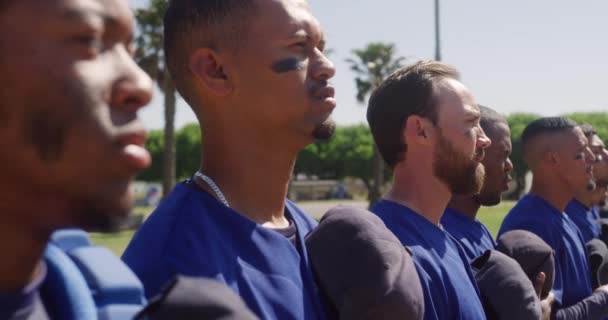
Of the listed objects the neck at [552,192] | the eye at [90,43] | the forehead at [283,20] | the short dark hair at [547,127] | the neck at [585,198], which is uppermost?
the eye at [90,43]

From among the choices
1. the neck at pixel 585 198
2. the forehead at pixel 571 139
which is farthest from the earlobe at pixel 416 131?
the neck at pixel 585 198

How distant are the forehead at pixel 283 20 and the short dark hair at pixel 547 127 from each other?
4.02 meters

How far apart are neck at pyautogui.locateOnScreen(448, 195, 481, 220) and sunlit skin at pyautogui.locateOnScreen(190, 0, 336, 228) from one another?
2.23 meters

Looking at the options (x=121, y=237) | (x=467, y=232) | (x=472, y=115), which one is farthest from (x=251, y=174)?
(x=121, y=237)

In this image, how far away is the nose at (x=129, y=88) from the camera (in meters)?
1.05

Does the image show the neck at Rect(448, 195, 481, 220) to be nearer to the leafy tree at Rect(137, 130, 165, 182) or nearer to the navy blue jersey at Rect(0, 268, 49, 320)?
the navy blue jersey at Rect(0, 268, 49, 320)

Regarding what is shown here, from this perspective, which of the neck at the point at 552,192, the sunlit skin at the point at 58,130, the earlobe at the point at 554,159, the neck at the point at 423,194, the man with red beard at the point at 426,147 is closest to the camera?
the sunlit skin at the point at 58,130

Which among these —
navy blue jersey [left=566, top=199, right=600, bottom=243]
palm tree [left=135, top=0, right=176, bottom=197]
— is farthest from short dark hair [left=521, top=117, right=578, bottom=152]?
palm tree [left=135, top=0, right=176, bottom=197]

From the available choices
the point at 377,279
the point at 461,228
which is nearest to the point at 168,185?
the point at 461,228

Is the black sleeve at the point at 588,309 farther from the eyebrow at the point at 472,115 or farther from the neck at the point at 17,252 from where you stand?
the neck at the point at 17,252

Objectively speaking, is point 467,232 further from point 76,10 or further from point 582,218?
point 76,10

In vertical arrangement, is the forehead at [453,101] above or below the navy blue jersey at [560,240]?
above

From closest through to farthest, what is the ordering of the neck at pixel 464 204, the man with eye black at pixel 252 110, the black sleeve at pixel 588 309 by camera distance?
1. the man with eye black at pixel 252 110
2. the black sleeve at pixel 588 309
3. the neck at pixel 464 204

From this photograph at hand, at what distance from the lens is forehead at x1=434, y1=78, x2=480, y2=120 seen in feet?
10.8
